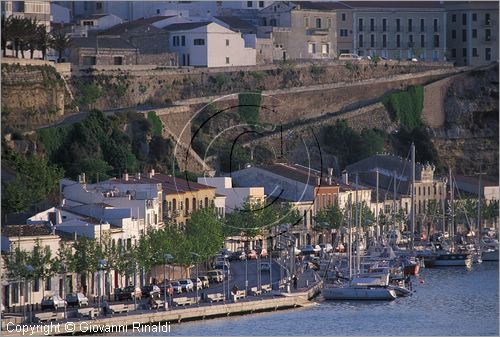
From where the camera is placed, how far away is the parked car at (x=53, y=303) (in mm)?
51469

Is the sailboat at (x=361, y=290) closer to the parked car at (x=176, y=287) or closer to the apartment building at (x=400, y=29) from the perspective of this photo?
the parked car at (x=176, y=287)

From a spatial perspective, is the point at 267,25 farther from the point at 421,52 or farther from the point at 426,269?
the point at 426,269

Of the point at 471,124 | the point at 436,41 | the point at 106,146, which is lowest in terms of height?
the point at 471,124

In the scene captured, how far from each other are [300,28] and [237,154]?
17.0 meters

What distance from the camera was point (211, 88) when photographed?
97312 mm

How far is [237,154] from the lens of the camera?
90375 millimetres

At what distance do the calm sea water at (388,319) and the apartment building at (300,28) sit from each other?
40335mm

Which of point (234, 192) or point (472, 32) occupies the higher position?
point (472, 32)

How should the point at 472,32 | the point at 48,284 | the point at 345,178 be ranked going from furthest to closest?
the point at 472,32 → the point at 345,178 → the point at 48,284

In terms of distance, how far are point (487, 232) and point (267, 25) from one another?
22.7m

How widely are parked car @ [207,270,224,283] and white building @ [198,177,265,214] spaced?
11.7 meters

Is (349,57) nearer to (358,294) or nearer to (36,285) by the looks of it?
(358,294)

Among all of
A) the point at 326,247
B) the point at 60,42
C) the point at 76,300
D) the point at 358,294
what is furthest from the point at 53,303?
the point at 60,42

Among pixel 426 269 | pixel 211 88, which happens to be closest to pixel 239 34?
pixel 211 88
